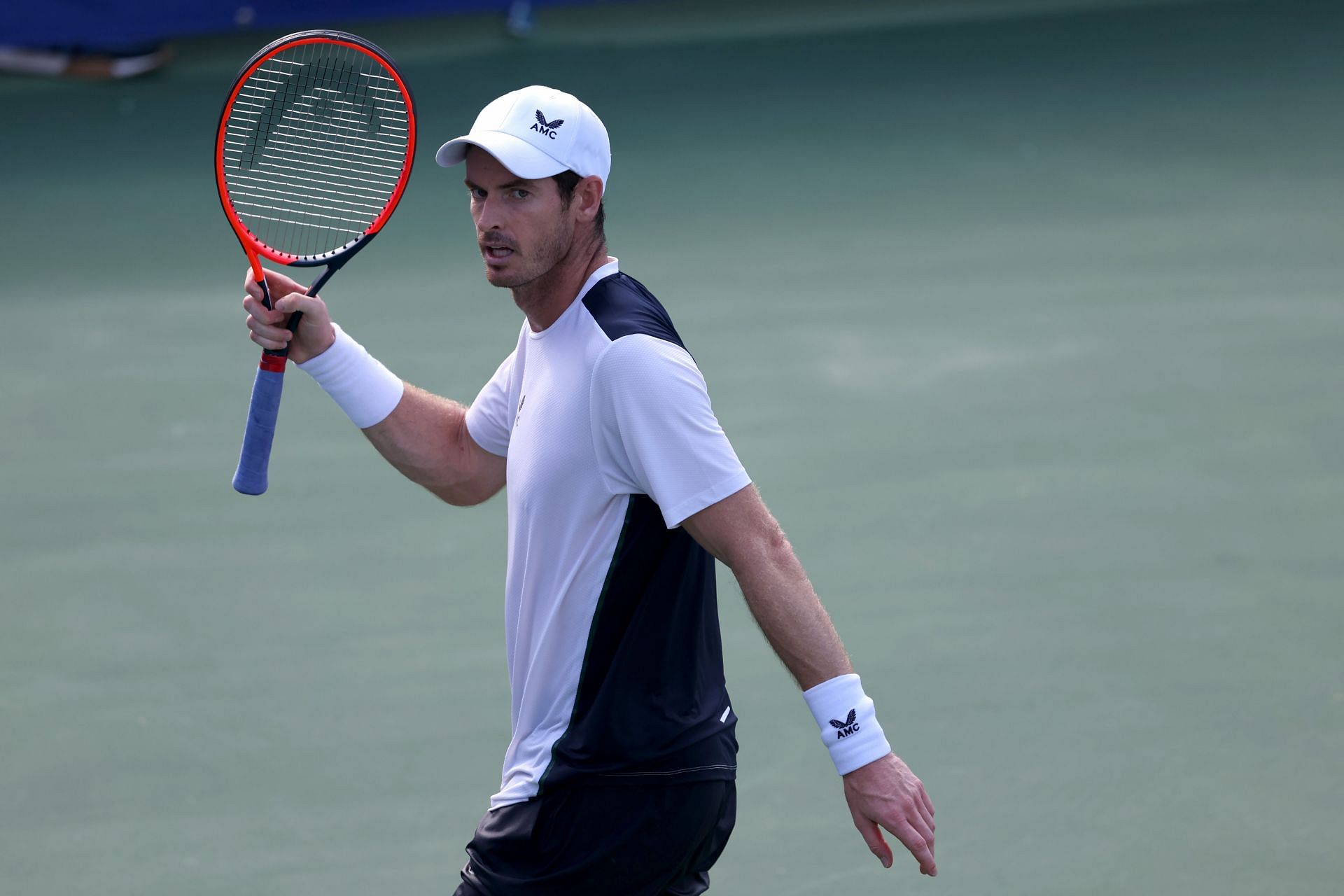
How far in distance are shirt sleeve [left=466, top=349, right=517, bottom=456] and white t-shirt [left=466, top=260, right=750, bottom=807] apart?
0.91ft

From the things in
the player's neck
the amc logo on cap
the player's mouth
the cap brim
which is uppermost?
the amc logo on cap

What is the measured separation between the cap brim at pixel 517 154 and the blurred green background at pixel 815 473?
6.05 feet

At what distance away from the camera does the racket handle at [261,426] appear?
3217 mm

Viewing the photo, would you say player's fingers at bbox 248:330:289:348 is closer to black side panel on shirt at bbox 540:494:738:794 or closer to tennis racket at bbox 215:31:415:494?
black side panel on shirt at bbox 540:494:738:794

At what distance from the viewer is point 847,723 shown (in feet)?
8.93

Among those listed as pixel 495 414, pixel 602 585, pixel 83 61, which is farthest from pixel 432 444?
pixel 83 61

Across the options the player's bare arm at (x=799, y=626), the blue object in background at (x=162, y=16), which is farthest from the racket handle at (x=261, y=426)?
the blue object in background at (x=162, y=16)

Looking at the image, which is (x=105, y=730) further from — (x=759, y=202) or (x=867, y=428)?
(x=759, y=202)

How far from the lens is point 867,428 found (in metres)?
5.74

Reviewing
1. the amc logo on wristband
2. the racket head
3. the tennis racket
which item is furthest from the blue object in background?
the amc logo on wristband

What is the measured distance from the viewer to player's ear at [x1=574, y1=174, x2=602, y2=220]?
2.97 m

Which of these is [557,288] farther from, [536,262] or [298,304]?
[298,304]

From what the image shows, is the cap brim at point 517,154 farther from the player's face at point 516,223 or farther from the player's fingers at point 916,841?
the player's fingers at point 916,841

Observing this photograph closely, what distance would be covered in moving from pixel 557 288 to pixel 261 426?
683 millimetres
